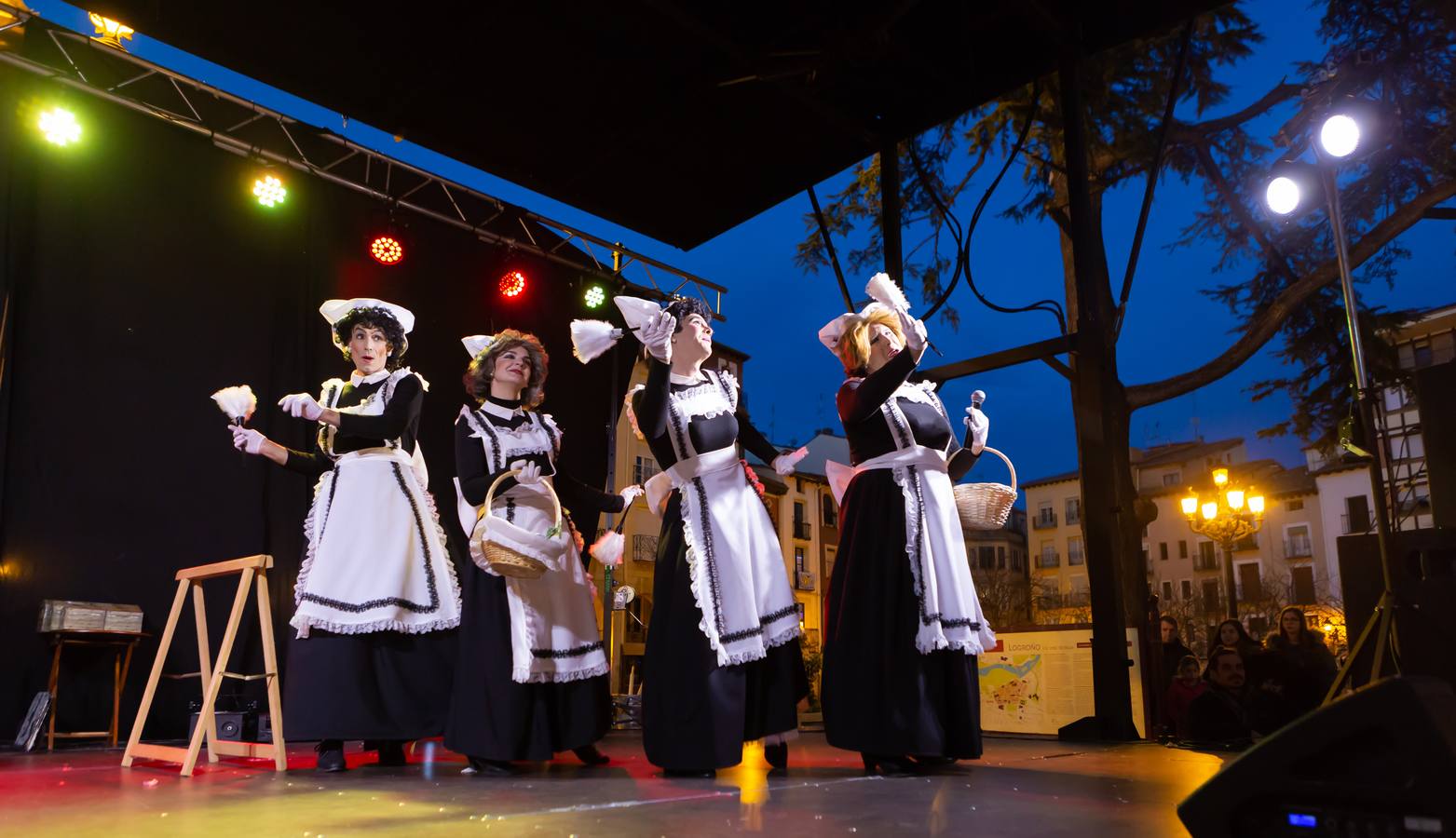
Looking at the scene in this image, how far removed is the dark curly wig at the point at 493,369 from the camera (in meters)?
3.90

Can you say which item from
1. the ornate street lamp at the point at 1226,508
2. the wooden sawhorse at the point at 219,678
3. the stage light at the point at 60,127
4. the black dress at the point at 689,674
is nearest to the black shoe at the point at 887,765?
the black dress at the point at 689,674

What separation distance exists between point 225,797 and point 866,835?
1799 millimetres

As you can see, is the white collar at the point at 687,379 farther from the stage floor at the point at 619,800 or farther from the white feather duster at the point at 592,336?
the stage floor at the point at 619,800

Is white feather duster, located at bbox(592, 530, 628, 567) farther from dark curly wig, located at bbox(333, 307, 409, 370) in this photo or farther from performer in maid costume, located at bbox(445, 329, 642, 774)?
dark curly wig, located at bbox(333, 307, 409, 370)

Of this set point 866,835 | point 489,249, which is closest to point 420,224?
A: point 489,249

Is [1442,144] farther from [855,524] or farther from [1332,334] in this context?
[855,524]

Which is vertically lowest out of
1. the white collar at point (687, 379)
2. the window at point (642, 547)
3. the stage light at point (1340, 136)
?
the white collar at point (687, 379)

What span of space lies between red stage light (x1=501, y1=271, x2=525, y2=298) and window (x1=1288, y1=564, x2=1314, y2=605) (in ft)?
132

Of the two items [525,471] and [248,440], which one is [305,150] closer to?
[248,440]

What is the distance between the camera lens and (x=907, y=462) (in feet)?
11.3

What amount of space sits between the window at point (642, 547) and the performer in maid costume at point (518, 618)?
Answer: 20.5 meters

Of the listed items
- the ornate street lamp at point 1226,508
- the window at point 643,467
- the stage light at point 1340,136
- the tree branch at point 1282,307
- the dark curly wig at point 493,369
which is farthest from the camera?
the window at point 643,467

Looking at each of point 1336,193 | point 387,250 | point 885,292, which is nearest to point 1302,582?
point 1336,193

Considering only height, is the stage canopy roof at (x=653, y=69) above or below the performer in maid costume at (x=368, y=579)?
above
